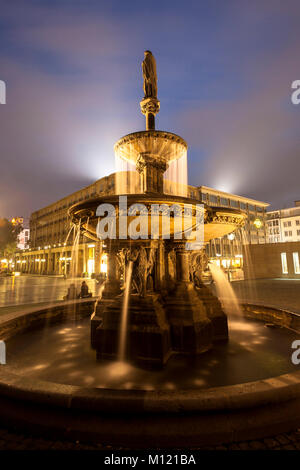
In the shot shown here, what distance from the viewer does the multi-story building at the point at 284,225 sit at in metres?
71.4

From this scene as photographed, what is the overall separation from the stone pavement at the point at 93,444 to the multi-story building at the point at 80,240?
32948 millimetres

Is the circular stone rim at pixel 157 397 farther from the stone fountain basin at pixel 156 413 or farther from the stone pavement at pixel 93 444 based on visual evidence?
the stone pavement at pixel 93 444

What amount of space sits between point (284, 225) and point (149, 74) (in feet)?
262

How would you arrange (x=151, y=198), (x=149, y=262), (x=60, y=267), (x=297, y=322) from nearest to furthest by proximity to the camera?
1. (x=151, y=198)
2. (x=149, y=262)
3. (x=297, y=322)
4. (x=60, y=267)

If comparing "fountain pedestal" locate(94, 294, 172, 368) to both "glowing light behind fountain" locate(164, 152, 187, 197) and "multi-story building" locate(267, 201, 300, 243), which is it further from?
"multi-story building" locate(267, 201, 300, 243)

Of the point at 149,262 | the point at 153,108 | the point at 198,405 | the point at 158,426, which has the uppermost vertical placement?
the point at 153,108

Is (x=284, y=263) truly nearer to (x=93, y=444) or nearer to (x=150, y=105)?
(x=150, y=105)

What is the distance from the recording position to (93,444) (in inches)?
79.4

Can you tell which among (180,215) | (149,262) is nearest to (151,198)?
(180,215)

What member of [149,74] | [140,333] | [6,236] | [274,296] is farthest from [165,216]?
[6,236]

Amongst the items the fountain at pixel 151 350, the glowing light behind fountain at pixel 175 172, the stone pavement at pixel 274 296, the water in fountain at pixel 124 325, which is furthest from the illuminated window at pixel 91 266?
the water in fountain at pixel 124 325
